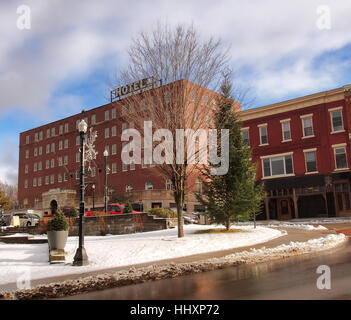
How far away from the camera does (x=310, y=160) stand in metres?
34.8

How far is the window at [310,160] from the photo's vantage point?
34.5 metres

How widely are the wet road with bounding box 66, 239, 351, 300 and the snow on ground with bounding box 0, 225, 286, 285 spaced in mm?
3953

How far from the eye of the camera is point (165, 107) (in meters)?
17.3

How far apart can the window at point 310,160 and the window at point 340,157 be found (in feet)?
6.16

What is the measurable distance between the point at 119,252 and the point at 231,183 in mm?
7728

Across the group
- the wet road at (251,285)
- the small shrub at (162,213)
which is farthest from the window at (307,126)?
the wet road at (251,285)

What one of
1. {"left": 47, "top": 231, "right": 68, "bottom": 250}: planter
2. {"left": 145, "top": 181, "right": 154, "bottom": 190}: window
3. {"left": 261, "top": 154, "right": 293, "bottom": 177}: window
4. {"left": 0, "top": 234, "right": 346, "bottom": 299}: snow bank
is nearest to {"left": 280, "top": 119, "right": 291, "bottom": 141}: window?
{"left": 261, "top": 154, "right": 293, "bottom": 177}: window

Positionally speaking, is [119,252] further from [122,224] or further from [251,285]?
[122,224]

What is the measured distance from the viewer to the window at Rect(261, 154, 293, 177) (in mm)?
36000

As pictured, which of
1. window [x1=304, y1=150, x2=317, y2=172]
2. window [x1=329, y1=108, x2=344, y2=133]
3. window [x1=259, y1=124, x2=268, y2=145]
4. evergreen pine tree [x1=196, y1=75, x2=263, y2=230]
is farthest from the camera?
window [x1=259, y1=124, x2=268, y2=145]

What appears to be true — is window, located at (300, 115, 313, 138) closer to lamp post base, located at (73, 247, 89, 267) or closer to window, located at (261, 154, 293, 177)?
window, located at (261, 154, 293, 177)

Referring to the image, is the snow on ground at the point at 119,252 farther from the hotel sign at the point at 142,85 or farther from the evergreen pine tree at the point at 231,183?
the hotel sign at the point at 142,85
